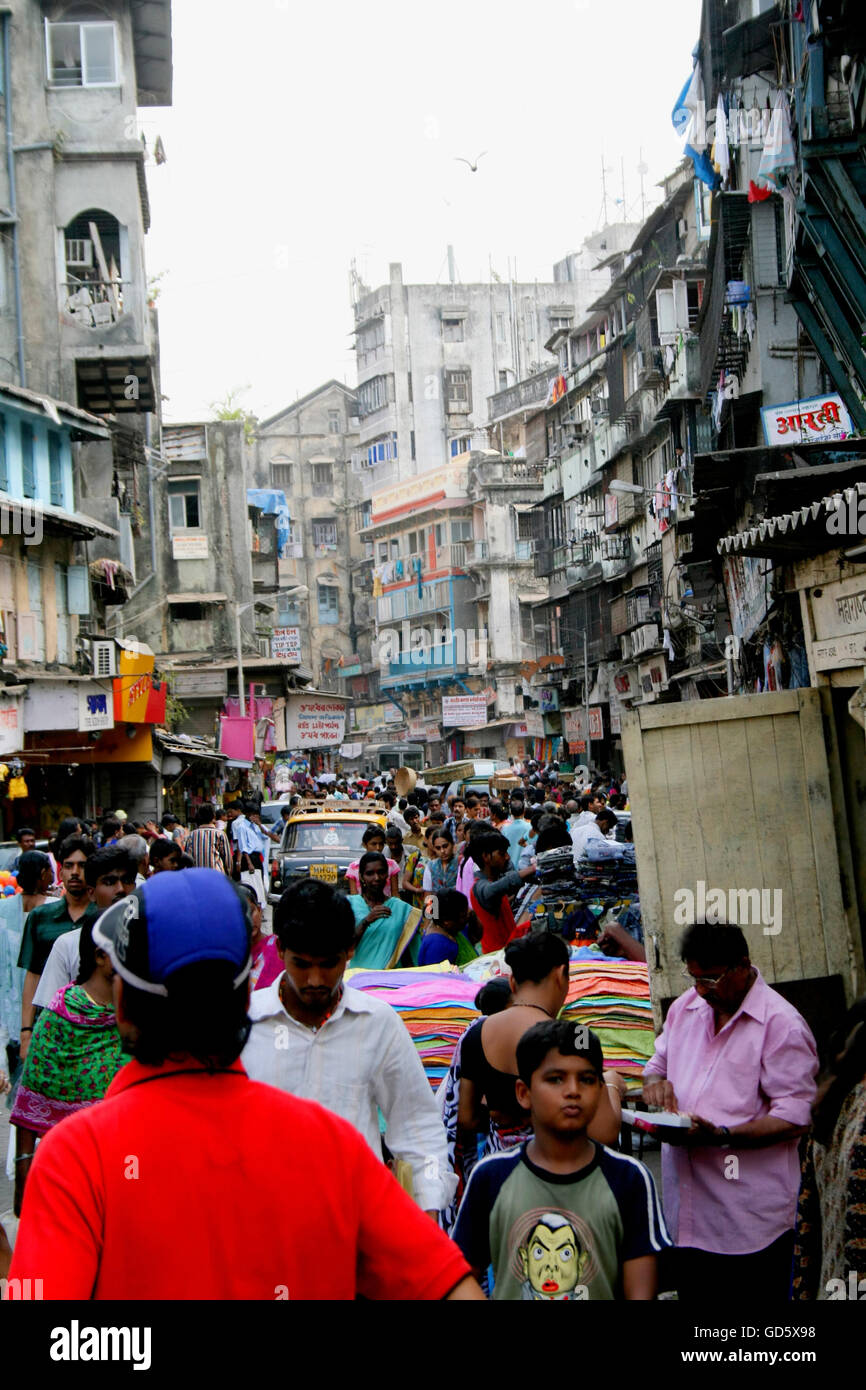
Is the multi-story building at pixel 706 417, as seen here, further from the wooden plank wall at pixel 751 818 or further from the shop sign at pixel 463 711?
the shop sign at pixel 463 711

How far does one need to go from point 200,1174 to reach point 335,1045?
2.08m

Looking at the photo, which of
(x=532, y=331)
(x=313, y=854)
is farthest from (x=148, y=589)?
(x=532, y=331)

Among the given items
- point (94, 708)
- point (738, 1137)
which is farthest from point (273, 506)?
point (738, 1137)

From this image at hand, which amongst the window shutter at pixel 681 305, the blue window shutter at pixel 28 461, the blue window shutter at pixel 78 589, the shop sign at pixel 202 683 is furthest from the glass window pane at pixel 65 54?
the shop sign at pixel 202 683

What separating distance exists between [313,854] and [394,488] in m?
66.8

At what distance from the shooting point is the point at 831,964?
7.90 metres

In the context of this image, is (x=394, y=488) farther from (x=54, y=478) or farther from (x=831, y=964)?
(x=831, y=964)

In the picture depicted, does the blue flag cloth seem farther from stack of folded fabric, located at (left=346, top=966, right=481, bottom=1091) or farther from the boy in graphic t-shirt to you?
the boy in graphic t-shirt

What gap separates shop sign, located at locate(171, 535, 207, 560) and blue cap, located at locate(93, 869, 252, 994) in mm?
51593

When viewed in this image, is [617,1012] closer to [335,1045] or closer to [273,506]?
[335,1045]

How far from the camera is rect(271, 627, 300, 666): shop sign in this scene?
54037mm

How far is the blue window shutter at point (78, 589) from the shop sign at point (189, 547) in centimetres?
2044

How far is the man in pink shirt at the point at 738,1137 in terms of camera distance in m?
5.01

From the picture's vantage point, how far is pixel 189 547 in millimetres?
53469
